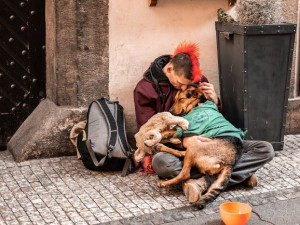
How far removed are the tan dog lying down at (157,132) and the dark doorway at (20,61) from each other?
4.91ft

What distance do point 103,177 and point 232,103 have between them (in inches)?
52.6

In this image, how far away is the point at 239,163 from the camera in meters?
4.58

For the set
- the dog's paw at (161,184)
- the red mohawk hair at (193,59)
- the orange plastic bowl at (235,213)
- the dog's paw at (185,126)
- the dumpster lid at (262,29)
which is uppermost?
the dumpster lid at (262,29)

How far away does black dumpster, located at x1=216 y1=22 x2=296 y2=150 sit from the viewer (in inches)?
194

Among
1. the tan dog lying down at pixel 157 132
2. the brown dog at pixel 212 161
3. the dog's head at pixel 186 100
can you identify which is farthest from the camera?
the dog's head at pixel 186 100

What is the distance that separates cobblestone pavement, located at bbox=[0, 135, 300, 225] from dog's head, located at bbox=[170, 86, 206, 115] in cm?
61

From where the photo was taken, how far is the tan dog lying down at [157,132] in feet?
14.5

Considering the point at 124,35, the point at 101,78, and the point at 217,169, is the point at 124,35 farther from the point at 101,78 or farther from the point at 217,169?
the point at 217,169

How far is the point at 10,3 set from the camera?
5.28 meters

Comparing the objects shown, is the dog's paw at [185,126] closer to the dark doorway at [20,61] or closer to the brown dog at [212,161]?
the brown dog at [212,161]

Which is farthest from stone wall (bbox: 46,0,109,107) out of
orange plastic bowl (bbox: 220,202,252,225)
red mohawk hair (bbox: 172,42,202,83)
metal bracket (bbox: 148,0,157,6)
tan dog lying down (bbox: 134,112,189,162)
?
orange plastic bowl (bbox: 220,202,252,225)

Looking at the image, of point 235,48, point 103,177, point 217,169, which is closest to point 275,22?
point 235,48

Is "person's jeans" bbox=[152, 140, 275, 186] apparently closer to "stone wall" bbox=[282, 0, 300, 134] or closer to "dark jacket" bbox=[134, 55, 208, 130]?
"dark jacket" bbox=[134, 55, 208, 130]

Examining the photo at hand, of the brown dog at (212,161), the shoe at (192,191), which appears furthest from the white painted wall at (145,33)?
the shoe at (192,191)
